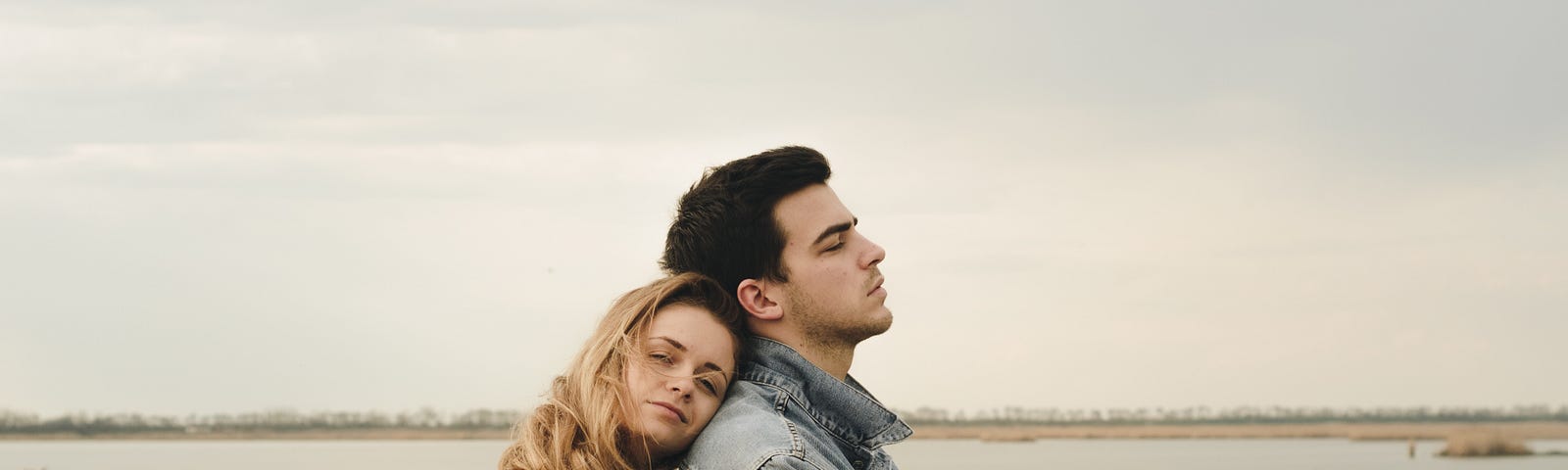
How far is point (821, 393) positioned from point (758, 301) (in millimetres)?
329

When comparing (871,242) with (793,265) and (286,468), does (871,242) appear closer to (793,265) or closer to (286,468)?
(793,265)

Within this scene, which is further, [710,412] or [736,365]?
[736,365]

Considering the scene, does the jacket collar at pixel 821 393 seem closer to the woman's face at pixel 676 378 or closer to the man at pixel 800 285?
the man at pixel 800 285

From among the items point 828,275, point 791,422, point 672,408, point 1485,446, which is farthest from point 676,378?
point 1485,446

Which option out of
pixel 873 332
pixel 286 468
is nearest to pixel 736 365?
pixel 873 332

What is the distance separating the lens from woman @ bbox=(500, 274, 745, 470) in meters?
3.59

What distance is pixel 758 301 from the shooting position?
412 centimetres

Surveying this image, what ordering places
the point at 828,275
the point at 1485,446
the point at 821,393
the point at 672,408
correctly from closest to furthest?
the point at 672,408, the point at 821,393, the point at 828,275, the point at 1485,446

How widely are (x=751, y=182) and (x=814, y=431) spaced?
76cm

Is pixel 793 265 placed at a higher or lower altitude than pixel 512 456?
higher

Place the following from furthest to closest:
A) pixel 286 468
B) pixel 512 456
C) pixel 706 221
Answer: pixel 286 468
pixel 706 221
pixel 512 456

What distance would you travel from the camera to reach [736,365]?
13.2 feet

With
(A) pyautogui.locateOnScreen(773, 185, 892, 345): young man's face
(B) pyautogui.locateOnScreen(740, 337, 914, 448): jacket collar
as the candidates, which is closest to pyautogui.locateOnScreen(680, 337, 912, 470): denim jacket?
(B) pyautogui.locateOnScreen(740, 337, 914, 448): jacket collar

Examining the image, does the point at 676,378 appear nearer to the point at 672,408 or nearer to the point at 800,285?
the point at 672,408
